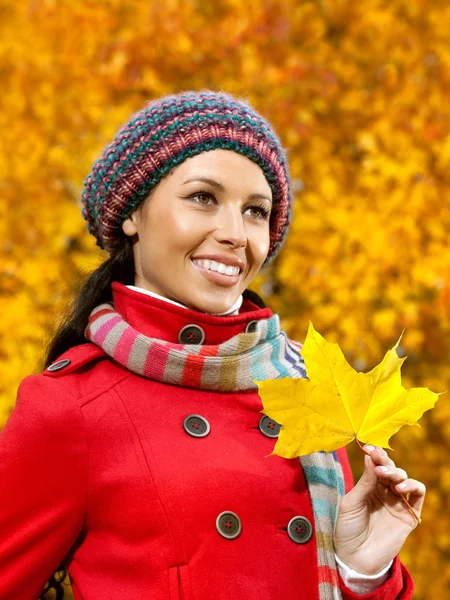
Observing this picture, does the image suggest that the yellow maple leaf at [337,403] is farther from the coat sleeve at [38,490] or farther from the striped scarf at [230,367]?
the coat sleeve at [38,490]

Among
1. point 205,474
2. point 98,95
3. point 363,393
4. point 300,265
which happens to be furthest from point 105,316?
point 98,95

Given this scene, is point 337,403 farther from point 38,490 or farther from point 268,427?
point 38,490

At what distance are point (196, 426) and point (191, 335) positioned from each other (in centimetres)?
20

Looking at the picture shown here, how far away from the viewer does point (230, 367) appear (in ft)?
5.97

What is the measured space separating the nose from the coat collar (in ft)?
0.55

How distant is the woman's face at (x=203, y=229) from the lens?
1829 millimetres

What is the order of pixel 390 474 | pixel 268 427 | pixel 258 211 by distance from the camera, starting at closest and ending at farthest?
pixel 390 474, pixel 268 427, pixel 258 211

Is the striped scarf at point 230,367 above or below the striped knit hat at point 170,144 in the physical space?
below

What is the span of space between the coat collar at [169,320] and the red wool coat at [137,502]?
130mm

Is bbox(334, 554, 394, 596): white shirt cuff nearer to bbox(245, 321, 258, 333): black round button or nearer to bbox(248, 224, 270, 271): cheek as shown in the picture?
bbox(245, 321, 258, 333): black round button

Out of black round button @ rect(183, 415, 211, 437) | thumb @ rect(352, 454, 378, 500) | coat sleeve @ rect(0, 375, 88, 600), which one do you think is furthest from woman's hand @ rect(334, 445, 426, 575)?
coat sleeve @ rect(0, 375, 88, 600)

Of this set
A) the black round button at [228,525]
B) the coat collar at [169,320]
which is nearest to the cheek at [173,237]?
the coat collar at [169,320]

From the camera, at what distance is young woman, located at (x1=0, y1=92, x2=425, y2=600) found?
165cm

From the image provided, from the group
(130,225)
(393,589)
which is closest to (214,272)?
(130,225)
